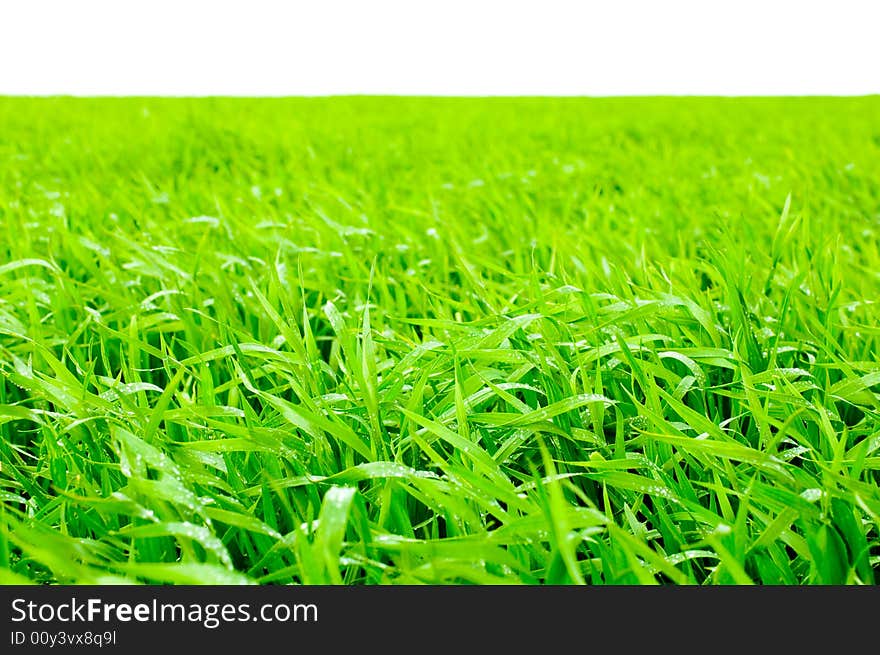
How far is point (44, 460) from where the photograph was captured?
1077 millimetres

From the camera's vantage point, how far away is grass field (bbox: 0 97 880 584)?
2.71 ft

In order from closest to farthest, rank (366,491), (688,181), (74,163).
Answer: (366,491), (688,181), (74,163)

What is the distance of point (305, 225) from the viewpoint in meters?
2.22

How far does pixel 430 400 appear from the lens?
1.15m

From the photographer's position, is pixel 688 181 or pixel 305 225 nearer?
pixel 305 225

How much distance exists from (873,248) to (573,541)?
177 cm

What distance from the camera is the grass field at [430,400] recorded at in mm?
826
